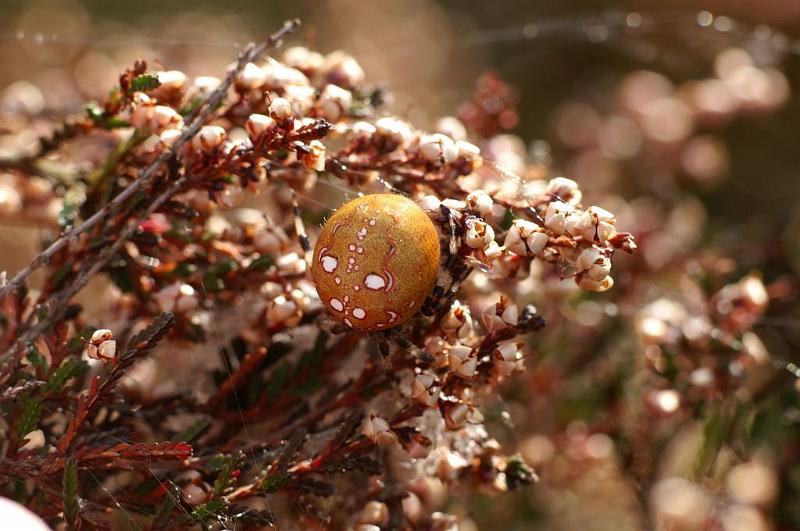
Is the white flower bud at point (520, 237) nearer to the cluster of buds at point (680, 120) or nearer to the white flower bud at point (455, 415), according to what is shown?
the white flower bud at point (455, 415)

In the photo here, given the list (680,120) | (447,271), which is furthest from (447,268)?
(680,120)

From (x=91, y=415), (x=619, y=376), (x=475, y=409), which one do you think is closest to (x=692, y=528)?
(x=619, y=376)

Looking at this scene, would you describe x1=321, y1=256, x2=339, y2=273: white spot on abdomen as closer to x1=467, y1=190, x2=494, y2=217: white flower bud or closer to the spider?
the spider

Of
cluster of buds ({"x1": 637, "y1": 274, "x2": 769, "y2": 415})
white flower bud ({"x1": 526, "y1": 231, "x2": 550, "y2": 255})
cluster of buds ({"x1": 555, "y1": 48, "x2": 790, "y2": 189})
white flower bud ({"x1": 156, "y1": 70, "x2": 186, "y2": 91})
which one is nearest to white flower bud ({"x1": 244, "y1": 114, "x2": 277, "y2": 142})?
white flower bud ({"x1": 156, "y1": 70, "x2": 186, "y2": 91})

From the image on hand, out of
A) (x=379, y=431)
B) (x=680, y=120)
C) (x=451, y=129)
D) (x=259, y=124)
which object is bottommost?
(x=680, y=120)

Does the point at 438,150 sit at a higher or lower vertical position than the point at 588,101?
higher

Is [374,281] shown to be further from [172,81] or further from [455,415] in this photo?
[172,81]

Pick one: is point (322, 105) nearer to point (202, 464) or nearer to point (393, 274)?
point (393, 274)
